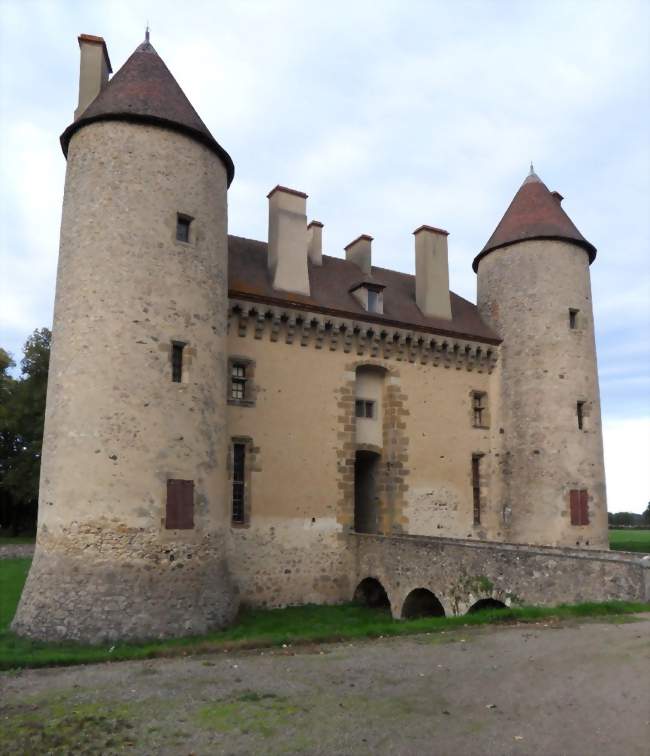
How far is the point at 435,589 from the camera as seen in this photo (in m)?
16.1

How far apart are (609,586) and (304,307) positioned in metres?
11.2

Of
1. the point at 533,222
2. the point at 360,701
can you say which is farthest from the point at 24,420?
the point at 360,701

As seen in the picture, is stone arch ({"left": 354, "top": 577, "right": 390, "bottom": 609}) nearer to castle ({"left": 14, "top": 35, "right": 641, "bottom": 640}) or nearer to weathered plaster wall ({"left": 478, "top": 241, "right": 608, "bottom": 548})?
castle ({"left": 14, "top": 35, "right": 641, "bottom": 640})

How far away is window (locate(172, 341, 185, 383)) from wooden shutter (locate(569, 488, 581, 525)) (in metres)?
13.1

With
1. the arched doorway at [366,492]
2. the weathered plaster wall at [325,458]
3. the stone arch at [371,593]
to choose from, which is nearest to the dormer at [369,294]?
the weathered plaster wall at [325,458]

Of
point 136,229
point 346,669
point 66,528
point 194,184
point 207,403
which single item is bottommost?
point 346,669

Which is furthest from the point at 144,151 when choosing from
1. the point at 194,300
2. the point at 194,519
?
the point at 194,519

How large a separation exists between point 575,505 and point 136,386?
46.7 ft

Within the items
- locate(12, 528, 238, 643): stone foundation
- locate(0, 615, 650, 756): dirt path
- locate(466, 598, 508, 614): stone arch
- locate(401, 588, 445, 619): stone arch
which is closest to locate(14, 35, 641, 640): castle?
locate(12, 528, 238, 643): stone foundation

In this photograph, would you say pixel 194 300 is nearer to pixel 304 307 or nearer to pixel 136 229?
pixel 136 229

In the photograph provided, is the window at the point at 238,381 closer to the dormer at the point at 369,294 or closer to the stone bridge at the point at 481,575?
the dormer at the point at 369,294

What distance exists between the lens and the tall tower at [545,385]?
21.5 m

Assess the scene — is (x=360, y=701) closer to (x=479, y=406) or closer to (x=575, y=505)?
(x=575, y=505)

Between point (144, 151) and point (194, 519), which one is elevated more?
point (144, 151)
